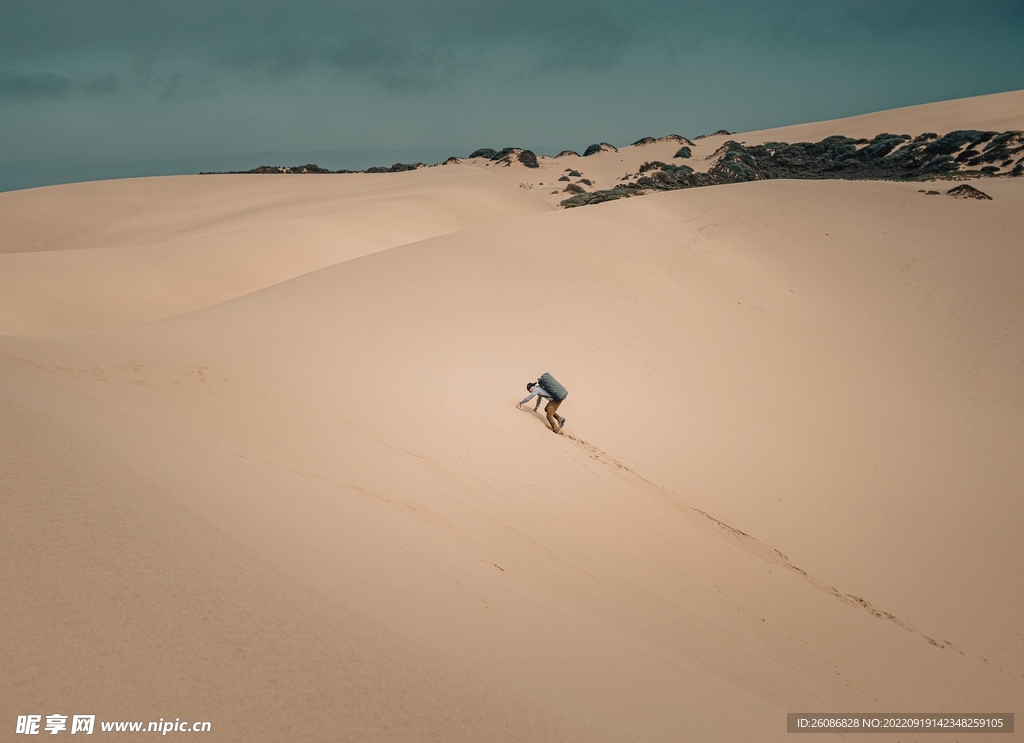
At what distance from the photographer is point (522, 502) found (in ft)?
20.2

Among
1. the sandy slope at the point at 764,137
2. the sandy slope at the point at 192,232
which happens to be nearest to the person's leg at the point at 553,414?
the sandy slope at the point at 192,232

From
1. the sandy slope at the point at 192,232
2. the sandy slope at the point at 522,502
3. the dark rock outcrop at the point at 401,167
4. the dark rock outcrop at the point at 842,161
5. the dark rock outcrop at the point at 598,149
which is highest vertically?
the dark rock outcrop at the point at 598,149

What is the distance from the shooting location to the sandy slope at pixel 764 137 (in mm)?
39688

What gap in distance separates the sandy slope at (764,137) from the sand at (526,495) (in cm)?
2731

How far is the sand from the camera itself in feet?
9.04

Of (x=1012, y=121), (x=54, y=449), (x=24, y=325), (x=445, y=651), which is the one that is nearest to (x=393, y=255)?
(x=24, y=325)

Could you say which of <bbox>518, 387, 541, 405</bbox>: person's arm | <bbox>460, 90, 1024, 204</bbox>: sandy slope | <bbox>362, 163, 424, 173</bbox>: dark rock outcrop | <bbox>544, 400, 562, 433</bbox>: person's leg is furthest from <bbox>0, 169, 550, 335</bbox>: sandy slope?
<bbox>460, 90, 1024, 204</bbox>: sandy slope

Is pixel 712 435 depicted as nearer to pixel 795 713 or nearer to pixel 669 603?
pixel 669 603

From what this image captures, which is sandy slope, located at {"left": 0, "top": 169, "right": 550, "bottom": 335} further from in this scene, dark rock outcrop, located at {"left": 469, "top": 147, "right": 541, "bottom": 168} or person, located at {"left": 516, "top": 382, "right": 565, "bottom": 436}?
dark rock outcrop, located at {"left": 469, "top": 147, "right": 541, "bottom": 168}

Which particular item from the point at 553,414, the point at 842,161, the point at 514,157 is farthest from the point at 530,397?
the point at 514,157

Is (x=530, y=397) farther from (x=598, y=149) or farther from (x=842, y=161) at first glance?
(x=598, y=149)

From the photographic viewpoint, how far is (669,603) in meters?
5.35

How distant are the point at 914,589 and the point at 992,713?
158 cm

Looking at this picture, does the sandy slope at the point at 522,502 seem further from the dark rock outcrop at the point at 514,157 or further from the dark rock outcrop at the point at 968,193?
the dark rock outcrop at the point at 514,157
